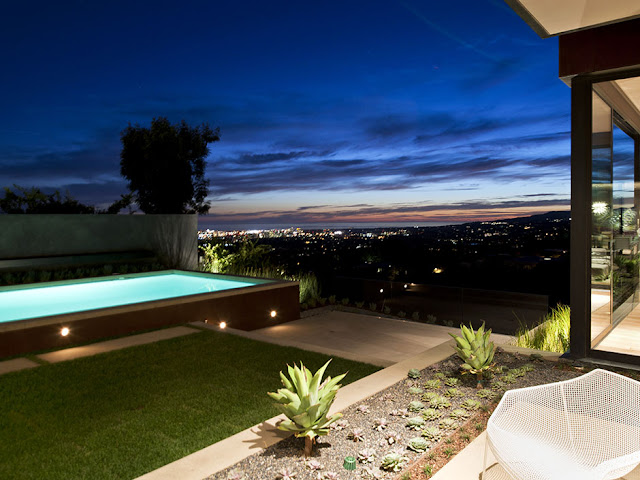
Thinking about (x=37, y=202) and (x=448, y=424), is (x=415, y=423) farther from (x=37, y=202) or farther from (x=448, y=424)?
(x=37, y=202)

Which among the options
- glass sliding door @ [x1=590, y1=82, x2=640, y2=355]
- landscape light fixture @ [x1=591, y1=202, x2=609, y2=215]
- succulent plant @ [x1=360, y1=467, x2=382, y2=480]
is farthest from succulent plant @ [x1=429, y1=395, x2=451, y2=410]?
landscape light fixture @ [x1=591, y1=202, x2=609, y2=215]

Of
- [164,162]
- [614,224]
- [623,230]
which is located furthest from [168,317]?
[164,162]

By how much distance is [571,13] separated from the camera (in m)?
3.62

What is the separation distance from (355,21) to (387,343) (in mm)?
10651

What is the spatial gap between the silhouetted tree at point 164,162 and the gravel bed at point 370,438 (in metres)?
13.1

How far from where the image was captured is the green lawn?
256 centimetres

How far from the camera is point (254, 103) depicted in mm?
18422

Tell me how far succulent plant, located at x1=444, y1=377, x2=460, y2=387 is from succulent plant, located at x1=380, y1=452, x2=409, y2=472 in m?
1.23

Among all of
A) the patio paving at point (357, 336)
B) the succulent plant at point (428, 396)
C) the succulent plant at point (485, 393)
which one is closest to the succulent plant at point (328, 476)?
the succulent plant at point (428, 396)

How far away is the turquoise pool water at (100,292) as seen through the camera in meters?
8.34

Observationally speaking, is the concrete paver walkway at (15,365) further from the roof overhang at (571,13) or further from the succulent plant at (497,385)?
the roof overhang at (571,13)

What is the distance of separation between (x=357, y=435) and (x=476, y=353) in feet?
4.66

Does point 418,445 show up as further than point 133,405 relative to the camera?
No

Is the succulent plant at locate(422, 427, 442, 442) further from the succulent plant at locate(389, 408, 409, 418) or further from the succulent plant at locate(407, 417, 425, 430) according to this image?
the succulent plant at locate(389, 408, 409, 418)
